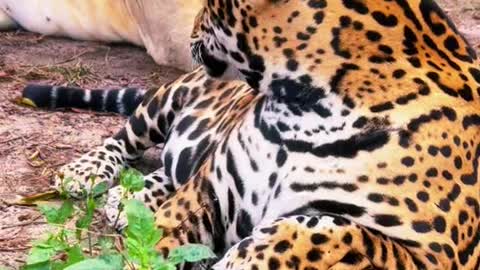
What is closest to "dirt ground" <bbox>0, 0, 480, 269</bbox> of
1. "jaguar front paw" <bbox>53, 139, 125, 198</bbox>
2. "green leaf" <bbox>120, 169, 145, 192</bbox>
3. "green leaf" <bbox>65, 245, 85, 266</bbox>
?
"jaguar front paw" <bbox>53, 139, 125, 198</bbox>

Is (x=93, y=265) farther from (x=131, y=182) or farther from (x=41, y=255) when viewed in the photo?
(x=131, y=182)

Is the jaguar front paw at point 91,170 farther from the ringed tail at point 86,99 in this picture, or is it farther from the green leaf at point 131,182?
the green leaf at point 131,182

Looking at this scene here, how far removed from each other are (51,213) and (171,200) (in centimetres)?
95

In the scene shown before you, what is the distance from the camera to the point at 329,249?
138 inches

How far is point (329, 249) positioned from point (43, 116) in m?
3.21

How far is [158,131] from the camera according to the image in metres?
5.62

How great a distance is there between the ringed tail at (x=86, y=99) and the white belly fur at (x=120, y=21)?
1.03 m

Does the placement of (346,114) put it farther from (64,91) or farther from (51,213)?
(64,91)

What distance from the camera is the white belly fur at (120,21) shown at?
731 cm

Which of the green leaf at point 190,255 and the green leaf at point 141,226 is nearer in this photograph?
the green leaf at point 141,226

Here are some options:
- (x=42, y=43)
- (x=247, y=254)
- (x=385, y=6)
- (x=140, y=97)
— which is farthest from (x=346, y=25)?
(x=42, y=43)

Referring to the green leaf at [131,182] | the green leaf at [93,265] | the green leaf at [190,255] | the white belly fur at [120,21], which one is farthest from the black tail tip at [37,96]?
the green leaf at [93,265]

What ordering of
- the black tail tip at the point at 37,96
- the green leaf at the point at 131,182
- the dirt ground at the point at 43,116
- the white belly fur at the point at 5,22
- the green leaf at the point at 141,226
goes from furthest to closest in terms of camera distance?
1. the white belly fur at the point at 5,22
2. the black tail tip at the point at 37,96
3. the dirt ground at the point at 43,116
4. the green leaf at the point at 131,182
5. the green leaf at the point at 141,226

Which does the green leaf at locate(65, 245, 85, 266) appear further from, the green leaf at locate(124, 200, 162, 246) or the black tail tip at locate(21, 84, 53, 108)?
the black tail tip at locate(21, 84, 53, 108)
